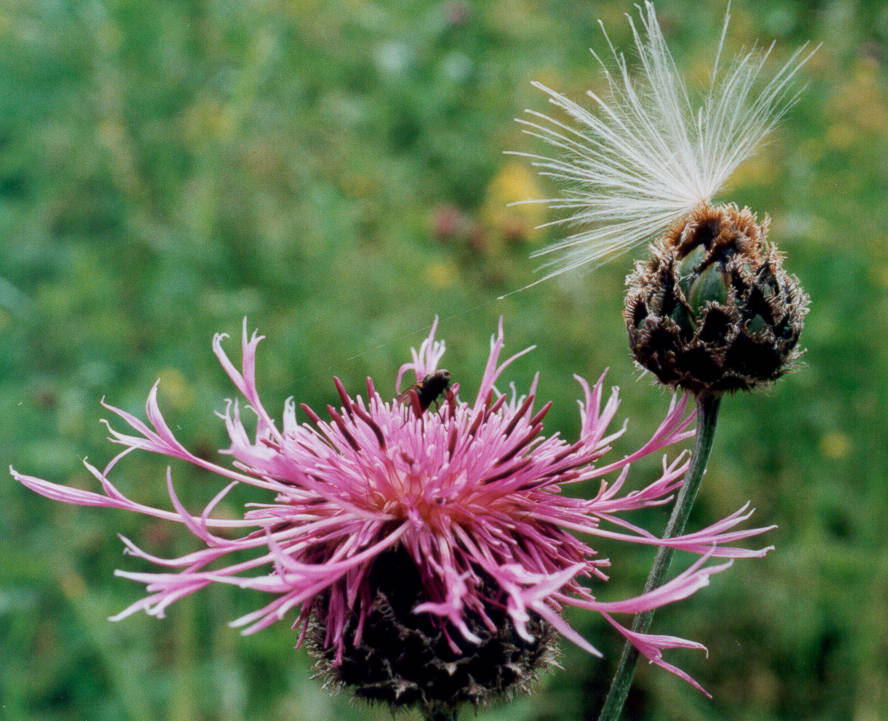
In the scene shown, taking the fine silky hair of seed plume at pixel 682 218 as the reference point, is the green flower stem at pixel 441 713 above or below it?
below

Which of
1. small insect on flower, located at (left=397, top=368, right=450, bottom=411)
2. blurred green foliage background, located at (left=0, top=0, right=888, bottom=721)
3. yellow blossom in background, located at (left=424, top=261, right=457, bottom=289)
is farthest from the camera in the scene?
yellow blossom in background, located at (left=424, top=261, right=457, bottom=289)

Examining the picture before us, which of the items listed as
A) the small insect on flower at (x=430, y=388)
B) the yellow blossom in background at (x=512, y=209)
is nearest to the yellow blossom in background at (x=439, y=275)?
the yellow blossom in background at (x=512, y=209)

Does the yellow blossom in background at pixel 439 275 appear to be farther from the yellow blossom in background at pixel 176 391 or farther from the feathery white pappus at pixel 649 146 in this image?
the feathery white pappus at pixel 649 146

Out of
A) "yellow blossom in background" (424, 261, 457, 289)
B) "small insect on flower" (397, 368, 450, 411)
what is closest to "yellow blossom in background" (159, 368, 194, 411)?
"yellow blossom in background" (424, 261, 457, 289)

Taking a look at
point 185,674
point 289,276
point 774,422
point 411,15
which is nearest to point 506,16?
point 411,15

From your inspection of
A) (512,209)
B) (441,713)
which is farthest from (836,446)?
(441,713)

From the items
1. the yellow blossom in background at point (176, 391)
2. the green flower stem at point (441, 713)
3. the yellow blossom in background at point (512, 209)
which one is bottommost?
the green flower stem at point (441, 713)

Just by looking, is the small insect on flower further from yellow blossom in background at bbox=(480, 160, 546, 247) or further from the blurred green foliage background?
yellow blossom in background at bbox=(480, 160, 546, 247)
